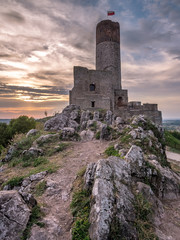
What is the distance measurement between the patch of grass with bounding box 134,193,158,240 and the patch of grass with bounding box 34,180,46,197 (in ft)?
11.6

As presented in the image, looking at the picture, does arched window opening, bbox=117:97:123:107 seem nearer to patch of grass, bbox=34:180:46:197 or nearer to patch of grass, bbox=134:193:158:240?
patch of grass, bbox=34:180:46:197

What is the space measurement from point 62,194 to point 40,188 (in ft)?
3.50

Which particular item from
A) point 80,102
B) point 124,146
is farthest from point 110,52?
point 124,146

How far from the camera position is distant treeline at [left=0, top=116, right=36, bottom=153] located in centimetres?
2515

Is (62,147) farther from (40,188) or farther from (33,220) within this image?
(33,220)

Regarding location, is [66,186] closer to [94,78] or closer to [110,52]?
[94,78]

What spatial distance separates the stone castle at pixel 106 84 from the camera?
73.8 ft

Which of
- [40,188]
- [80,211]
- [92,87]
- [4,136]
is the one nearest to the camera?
[80,211]

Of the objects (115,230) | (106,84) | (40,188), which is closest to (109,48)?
(106,84)

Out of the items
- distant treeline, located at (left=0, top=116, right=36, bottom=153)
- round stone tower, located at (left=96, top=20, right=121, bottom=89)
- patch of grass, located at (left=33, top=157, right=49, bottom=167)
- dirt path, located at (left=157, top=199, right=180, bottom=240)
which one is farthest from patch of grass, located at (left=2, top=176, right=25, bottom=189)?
round stone tower, located at (left=96, top=20, right=121, bottom=89)

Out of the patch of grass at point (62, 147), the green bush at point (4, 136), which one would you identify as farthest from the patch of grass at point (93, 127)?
the green bush at point (4, 136)

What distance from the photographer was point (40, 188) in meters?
6.39

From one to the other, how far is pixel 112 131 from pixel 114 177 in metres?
7.52

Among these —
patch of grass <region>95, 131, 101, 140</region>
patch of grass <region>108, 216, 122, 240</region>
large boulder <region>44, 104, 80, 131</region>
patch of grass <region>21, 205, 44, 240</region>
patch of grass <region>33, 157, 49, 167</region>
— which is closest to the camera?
patch of grass <region>108, 216, 122, 240</region>
